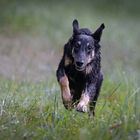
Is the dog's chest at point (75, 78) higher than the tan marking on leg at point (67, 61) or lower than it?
lower

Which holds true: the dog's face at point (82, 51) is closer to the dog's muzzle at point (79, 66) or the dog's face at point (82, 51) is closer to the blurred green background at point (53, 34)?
the dog's muzzle at point (79, 66)

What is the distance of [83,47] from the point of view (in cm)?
798

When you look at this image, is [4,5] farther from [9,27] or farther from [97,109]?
[97,109]

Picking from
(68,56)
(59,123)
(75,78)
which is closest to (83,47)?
(68,56)

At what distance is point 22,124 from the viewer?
6.71m

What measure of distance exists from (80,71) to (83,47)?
325 millimetres

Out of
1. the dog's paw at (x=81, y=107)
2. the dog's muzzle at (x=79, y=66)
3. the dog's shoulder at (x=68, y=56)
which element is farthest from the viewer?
the dog's shoulder at (x=68, y=56)

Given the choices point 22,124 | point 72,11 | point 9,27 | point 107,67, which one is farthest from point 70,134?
point 72,11

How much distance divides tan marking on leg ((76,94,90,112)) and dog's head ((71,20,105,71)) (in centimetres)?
36

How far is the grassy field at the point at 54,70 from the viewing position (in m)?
6.54

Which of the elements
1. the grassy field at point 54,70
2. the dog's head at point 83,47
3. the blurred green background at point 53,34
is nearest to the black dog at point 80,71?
the dog's head at point 83,47

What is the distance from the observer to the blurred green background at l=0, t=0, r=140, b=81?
15.8 m

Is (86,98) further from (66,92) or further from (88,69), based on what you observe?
(88,69)

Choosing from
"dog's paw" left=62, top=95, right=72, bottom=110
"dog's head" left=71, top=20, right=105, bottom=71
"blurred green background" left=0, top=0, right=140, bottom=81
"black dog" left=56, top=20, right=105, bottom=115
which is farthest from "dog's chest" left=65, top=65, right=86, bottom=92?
"blurred green background" left=0, top=0, right=140, bottom=81
